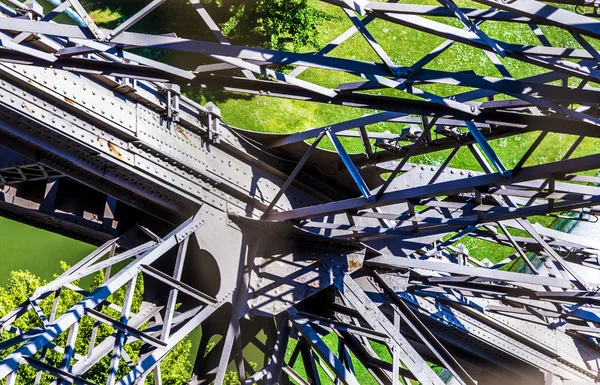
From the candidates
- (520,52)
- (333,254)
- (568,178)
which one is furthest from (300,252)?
(520,52)

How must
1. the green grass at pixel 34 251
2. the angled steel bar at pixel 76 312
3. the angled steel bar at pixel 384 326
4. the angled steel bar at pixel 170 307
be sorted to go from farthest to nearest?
the green grass at pixel 34 251, the angled steel bar at pixel 384 326, the angled steel bar at pixel 170 307, the angled steel bar at pixel 76 312

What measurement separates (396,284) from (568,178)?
3.37 metres

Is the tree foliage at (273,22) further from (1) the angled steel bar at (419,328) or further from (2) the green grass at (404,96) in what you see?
(1) the angled steel bar at (419,328)

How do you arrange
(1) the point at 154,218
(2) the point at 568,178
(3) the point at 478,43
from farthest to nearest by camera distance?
1. (1) the point at 154,218
2. (2) the point at 568,178
3. (3) the point at 478,43

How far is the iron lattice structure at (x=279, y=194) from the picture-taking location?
7.25 m

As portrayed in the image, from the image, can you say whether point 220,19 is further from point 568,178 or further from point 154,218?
point 568,178

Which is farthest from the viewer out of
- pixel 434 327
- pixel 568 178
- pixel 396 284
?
pixel 434 327

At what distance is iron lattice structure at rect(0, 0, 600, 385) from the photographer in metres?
7.25

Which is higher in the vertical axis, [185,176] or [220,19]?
[220,19]

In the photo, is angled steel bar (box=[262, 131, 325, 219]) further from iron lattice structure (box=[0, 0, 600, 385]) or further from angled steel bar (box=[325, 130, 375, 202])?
angled steel bar (box=[325, 130, 375, 202])

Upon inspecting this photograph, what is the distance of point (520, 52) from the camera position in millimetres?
6711

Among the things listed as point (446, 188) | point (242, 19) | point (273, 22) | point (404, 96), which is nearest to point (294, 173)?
point (446, 188)

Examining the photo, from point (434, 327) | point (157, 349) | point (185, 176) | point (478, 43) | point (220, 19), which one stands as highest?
point (220, 19)

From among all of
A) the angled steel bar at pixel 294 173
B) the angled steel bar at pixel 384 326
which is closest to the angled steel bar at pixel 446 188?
the angled steel bar at pixel 294 173
